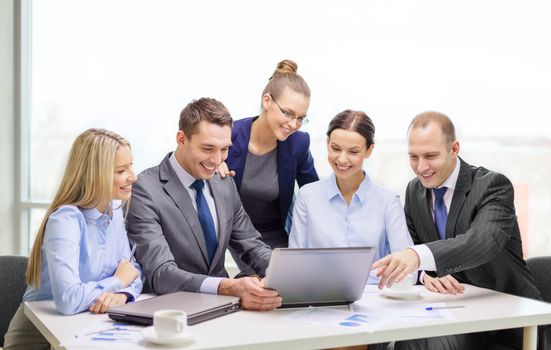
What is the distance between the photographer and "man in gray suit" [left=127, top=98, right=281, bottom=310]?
8.74 ft

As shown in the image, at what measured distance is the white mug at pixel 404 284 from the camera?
2643 millimetres

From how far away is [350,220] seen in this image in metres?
3.09

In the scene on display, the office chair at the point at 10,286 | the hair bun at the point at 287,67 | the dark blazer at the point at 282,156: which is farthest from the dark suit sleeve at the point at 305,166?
the office chair at the point at 10,286

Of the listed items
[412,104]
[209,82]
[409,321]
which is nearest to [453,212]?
[409,321]

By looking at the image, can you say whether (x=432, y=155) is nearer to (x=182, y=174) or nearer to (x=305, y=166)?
(x=305, y=166)

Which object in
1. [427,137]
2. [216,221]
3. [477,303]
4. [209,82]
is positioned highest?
[209,82]

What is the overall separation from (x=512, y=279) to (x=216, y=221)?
1.18 metres

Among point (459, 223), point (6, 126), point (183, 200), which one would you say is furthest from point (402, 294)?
point (6, 126)

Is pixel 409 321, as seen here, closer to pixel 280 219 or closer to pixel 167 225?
pixel 167 225

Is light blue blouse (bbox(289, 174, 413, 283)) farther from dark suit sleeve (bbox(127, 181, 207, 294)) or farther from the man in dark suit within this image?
dark suit sleeve (bbox(127, 181, 207, 294))

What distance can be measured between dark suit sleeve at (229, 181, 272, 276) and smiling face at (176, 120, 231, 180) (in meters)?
0.25

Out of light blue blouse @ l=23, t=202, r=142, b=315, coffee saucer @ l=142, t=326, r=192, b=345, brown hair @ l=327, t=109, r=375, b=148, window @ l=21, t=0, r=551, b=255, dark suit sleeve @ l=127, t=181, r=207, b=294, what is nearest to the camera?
coffee saucer @ l=142, t=326, r=192, b=345

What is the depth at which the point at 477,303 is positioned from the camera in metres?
2.61

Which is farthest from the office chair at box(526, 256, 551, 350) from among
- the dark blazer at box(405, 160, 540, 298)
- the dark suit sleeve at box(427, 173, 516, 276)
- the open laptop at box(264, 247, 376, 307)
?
the open laptop at box(264, 247, 376, 307)
